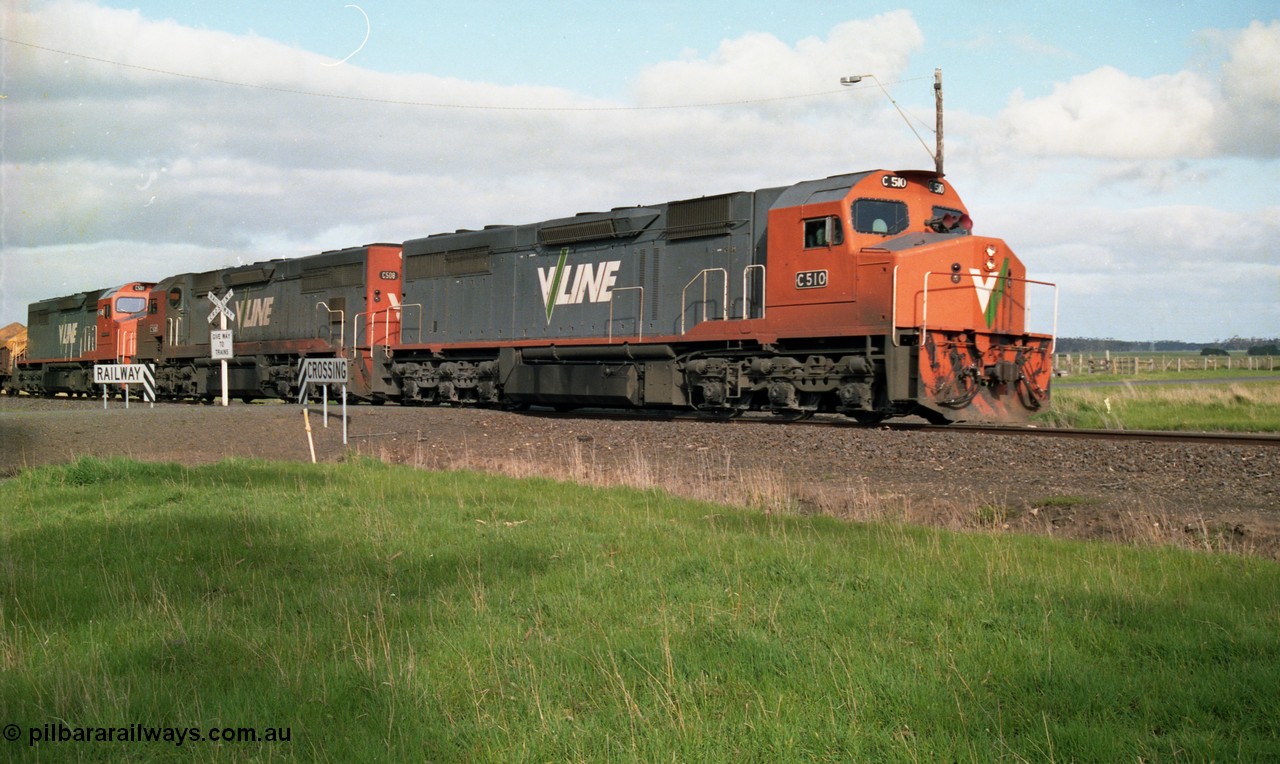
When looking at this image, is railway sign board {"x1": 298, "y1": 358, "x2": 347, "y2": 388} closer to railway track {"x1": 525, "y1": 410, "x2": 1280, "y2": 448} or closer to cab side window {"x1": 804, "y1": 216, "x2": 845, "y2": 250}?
railway track {"x1": 525, "y1": 410, "x2": 1280, "y2": 448}

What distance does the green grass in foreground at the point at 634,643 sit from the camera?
403 cm

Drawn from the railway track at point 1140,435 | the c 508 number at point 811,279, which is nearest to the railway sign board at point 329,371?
the c 508 number at point 811,279

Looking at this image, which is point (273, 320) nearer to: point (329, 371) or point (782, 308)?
point (329, 371)

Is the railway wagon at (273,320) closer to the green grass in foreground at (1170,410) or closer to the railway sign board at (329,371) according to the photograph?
the railway sign board at (329,371)

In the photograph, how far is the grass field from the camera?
2109 cm

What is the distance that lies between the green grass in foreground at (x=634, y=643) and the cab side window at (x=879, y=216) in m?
8.67

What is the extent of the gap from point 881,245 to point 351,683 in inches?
500

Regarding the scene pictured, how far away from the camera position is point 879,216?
16141mm

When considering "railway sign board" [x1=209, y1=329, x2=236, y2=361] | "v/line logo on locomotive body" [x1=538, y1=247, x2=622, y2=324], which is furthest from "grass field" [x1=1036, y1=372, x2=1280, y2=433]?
"railway sign board" [x1=209, y1=329, x2=236, y2=361]

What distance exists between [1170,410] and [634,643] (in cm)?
2455

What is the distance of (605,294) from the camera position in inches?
798

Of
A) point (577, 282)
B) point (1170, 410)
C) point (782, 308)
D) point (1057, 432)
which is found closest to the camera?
point (1057, 432)

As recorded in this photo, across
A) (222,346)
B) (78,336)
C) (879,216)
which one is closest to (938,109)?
(879,216)

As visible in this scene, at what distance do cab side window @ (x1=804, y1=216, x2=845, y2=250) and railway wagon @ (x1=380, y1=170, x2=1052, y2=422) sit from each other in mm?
21
